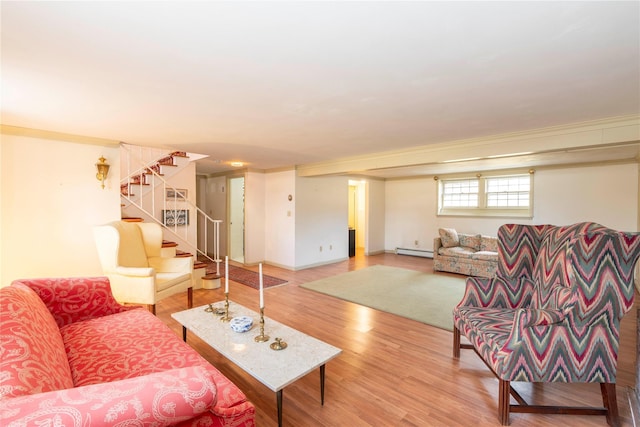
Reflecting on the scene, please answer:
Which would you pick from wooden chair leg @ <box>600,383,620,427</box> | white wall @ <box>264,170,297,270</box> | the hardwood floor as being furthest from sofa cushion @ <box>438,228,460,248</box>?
wooden chair leg @ <box>600,383,620,427</box>

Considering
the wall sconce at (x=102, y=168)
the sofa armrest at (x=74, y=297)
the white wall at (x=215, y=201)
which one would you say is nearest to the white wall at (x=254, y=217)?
the white wall at (x=215, y=201)

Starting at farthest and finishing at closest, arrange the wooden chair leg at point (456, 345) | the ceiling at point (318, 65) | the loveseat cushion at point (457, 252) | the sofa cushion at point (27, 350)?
the loveseat cushion at point (457, 252)
the wooden chair leg at point (456, 345)
the ceiling at point (318, 65)
the sofa cushion at point (27, 350)

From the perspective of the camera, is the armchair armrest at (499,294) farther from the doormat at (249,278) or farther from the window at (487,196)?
the window at (487,196)

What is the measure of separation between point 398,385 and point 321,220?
4.60m

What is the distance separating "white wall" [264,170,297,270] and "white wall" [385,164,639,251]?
3.45 meters

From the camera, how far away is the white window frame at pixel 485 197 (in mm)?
6141

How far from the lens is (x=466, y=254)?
5.59 metres

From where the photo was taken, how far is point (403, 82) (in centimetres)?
210

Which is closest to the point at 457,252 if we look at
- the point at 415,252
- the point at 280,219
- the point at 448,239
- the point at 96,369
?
the point at 448,239

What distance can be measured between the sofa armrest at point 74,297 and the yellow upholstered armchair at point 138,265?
795 millimetres

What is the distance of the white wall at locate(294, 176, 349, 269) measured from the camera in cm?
617

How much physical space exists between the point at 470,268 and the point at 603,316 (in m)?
3.96

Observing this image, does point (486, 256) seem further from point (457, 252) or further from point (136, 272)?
point (136, 272)

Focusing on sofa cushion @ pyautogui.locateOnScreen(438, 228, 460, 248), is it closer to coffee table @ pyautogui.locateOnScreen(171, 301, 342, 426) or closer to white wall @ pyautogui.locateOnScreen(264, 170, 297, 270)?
white wall @ pyautogui.locateOnScreen(264, 170, 297, 270)
